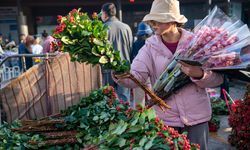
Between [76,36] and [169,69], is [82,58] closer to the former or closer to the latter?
[76,36]

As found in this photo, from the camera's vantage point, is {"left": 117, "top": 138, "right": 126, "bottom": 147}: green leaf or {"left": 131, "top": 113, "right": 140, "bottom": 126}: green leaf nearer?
{"left": 117, "top": 138, "right": 126, "bottom": 147}: green leaf

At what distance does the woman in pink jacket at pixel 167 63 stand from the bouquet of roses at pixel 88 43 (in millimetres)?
180

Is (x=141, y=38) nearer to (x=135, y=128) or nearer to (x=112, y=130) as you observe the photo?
(x=112, y=130)

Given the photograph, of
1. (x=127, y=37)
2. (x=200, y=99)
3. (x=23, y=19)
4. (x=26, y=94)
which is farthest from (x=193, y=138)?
(x=23, y=19)

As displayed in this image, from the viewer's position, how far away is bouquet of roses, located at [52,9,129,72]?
82.9 inches

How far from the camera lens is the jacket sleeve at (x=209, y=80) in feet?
6.78

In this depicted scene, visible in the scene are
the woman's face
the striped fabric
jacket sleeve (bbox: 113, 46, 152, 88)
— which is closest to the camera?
the woman's face

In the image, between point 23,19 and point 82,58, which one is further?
point 23,19

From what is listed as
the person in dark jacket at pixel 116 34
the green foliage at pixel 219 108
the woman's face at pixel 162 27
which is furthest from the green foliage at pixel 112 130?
the green foliage at pixel 219 108

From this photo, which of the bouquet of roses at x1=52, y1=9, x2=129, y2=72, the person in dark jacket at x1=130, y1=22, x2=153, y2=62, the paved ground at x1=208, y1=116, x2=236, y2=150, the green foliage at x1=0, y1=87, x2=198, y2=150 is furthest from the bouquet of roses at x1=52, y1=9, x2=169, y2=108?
the person in dark jacket at x1=130, y1=22, x2=153, y2=62

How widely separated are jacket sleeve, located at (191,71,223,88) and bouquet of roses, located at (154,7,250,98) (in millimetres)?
89

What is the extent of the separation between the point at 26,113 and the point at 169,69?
1702 millimetres

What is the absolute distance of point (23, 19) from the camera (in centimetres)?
1367

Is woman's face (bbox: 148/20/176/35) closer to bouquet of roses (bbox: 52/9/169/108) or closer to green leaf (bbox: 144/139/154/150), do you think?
bouquet of roses (bbox: 52/9/169/108)
